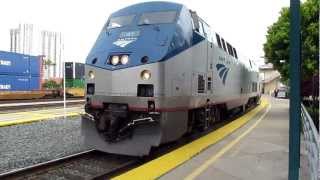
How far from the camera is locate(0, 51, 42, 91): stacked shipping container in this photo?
3138cm

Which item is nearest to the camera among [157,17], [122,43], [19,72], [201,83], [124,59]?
[124,59]

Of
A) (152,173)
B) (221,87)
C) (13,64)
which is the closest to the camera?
(152,173)

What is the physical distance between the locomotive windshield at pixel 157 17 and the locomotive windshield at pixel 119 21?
321 millimetres

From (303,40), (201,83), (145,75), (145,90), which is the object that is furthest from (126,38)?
(303,40)

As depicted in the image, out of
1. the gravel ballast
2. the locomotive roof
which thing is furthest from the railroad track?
the locomotive roof

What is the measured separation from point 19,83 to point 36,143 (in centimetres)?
2186

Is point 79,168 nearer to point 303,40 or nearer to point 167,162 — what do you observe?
point 167,162

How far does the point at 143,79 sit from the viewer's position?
29.4 ft

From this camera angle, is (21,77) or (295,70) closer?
(295,70)

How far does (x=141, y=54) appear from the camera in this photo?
30.0 ft

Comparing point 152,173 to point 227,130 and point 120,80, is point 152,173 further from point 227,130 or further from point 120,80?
point 227,130

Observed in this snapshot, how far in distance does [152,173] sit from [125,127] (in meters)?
1.80

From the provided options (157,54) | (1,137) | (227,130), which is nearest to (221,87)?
(227,130)

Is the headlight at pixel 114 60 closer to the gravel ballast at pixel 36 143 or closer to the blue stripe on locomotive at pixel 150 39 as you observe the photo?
the blue stripe on locomotive at pixel 150 39
